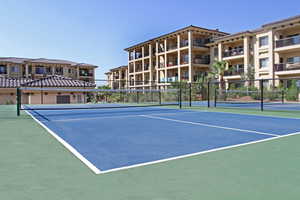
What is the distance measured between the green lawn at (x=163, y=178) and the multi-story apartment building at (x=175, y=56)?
99.7 ft

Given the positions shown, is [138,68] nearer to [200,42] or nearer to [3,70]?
[200,42]

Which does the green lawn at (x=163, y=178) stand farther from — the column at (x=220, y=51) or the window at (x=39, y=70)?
the window at (x=39, y=70)

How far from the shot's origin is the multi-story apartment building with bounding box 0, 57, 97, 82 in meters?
48.3

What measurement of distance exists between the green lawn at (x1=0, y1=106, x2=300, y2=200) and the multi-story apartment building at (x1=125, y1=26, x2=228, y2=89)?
99.7 feet

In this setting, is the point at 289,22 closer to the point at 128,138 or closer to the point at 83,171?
the point at 128,138

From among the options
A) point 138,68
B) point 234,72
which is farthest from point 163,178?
point 138,68

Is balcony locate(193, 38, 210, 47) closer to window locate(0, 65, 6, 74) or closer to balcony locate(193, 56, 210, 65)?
balcony locate(193, 56, 210, 65)

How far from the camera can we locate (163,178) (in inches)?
118

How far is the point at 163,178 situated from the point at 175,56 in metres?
41.6

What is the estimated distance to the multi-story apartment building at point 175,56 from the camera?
1492 inches

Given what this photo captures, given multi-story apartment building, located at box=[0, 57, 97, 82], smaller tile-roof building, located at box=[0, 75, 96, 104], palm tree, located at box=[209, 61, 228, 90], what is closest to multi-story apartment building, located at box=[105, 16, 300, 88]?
palm tree, located at box=[209, 61, 228, 90]

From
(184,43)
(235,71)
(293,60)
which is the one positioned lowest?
(235,71)

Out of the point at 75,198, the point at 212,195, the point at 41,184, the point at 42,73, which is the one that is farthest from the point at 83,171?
the point at 42,73

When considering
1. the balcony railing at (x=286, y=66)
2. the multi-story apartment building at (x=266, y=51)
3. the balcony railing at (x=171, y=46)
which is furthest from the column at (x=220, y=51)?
the balcony railing at (x=171, y=46)
